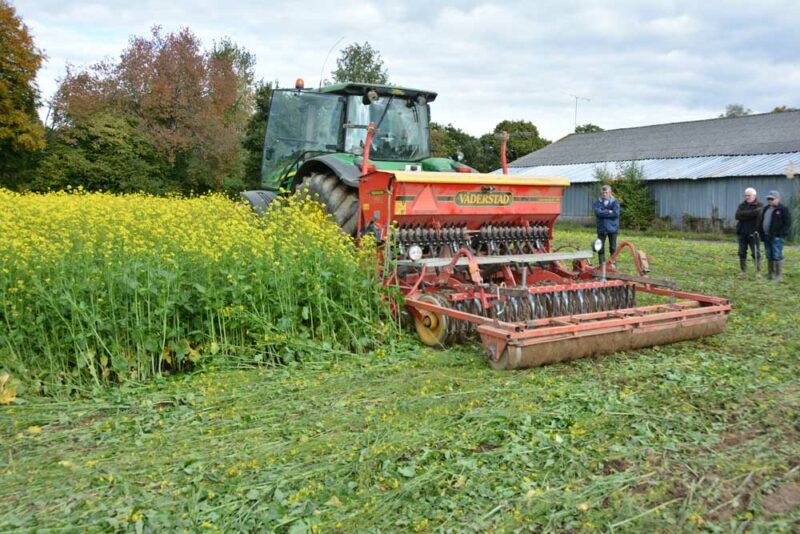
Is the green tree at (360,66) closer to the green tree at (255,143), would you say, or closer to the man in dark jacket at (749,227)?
the green tree at (255,143)

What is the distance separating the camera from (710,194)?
26.2 m

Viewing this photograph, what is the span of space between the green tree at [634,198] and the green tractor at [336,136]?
19950 mm

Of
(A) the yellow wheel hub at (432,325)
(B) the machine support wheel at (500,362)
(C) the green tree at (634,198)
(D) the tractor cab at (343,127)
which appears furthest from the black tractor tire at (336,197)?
(C) the green tree at (634,198)

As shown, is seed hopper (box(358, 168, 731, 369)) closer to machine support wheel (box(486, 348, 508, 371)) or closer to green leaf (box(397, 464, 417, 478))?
machine support wheel (box(486, 348, 508, 371))

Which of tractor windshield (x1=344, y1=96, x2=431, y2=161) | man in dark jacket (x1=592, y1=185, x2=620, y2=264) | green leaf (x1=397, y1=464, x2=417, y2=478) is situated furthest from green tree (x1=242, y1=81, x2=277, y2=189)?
green leaf (x1=397, y1=464, x2=417, y2=478)

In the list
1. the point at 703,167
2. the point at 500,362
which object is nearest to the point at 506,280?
the point at 500,362

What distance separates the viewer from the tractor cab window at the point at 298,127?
8.69 metres

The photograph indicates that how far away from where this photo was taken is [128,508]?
339 centimetres

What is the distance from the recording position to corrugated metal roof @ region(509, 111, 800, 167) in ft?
89.8

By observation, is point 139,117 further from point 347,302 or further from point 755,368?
point 755,368

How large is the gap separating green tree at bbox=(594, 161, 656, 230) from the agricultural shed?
1.05 feet

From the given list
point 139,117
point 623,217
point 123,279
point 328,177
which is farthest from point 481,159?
point 123,279

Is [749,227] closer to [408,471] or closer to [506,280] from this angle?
[506,280]

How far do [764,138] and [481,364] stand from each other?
85.0ft
